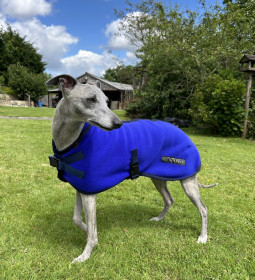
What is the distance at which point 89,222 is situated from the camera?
93.9 inches

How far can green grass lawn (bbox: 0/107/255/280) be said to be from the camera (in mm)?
2293

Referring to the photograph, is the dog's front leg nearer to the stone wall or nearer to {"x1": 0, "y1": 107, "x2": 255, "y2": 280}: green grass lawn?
{"x1": 0, "y1": 107, "x2": 255, "y2": 280}: green grass lawn

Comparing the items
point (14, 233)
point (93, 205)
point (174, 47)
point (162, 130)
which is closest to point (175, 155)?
point (162, 130)

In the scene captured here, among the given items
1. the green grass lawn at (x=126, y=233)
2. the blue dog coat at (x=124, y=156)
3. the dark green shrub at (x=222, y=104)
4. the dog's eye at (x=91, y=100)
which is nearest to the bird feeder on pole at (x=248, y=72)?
the dark green shrub at (x=222, y=104)

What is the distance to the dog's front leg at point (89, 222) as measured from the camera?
233cm

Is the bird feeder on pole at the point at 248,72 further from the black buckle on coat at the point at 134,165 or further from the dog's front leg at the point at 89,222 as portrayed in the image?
the dog's front leg at the point at 89,222

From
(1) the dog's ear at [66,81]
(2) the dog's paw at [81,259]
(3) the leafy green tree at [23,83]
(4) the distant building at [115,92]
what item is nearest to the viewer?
(1) the dog's ear at [66,81]

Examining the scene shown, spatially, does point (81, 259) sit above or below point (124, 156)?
below

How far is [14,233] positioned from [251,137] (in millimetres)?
10806

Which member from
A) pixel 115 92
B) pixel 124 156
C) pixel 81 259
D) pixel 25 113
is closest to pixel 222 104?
pixel 124 156

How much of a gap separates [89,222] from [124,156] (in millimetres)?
810

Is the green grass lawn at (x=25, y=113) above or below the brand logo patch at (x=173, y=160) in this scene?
below

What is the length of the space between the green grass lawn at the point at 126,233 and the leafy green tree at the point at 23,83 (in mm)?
30146

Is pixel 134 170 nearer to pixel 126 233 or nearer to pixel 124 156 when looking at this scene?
pixel 124 156
